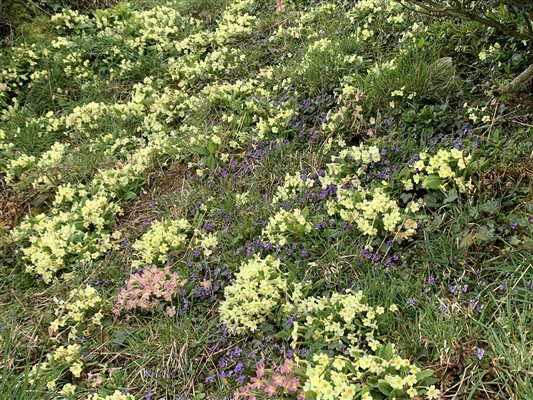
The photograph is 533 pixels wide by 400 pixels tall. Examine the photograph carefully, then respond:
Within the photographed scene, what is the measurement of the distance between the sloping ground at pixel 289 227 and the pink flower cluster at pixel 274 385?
11 millimetres

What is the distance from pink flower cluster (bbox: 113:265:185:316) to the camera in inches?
123

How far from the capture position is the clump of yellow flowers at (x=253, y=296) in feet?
9.12

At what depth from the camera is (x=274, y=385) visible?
2.38m

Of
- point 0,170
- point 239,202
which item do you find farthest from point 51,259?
point 0,170

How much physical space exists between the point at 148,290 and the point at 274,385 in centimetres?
114

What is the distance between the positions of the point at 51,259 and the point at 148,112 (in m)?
2.11

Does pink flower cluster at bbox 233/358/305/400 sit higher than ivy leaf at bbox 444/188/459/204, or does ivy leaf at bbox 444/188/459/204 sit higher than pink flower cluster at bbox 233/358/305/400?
ivy leaf at bbox 444/188/459/204

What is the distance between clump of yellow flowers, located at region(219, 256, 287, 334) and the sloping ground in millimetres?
12

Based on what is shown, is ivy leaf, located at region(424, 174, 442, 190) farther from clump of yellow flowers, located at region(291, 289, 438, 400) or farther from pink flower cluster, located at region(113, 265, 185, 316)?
pink flower cluster, located at region(113, 265, 185, 316)

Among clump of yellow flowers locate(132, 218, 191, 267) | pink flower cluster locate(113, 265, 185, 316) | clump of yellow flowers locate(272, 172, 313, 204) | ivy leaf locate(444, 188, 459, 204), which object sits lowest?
pink flower cluster locate(113, 265, 185, 316)

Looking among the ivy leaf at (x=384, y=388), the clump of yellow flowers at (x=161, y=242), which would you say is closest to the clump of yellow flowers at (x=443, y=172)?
the ivy leaf at (x=384, y=388)

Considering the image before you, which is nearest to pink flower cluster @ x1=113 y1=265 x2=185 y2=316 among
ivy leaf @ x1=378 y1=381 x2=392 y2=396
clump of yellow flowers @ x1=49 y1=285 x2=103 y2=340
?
clump of yellow flowers @ x1=49 y1=285 x2=103 y2=340

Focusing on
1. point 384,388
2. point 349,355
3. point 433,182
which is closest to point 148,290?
point 349,355

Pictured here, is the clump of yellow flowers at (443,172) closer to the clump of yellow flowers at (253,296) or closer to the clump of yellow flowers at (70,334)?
the clump of yellow flowers at (253,296)
